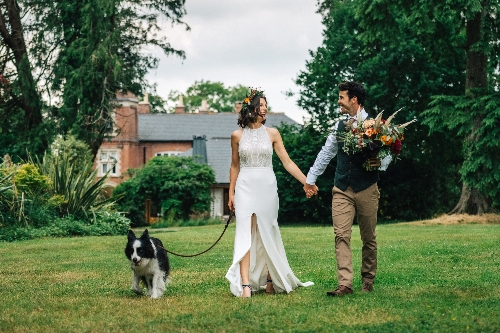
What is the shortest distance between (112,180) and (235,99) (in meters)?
35.6

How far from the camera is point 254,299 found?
8398 millimetres

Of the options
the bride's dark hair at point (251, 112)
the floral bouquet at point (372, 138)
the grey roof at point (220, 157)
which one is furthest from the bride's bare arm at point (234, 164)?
the grey roof at point (220, 157)

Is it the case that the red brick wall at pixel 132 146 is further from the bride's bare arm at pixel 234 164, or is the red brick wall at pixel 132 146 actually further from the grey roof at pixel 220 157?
the bride's bare arm at pixel 234 164

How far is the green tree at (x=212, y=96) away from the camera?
326 ft

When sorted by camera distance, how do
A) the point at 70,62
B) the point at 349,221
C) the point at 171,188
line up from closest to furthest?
the point at 349,221
the point at 70,62
the point at 171,188

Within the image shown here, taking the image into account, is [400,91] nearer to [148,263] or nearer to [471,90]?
[471,90]

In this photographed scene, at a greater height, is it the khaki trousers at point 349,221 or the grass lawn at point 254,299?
the khaki trousers at point 349,221

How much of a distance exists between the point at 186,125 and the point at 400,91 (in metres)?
33.5

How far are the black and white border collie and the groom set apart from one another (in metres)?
1.94

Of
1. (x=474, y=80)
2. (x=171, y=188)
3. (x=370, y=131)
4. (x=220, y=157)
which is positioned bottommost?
(x=370, y=131)

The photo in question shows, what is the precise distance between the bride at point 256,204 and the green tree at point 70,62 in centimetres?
2538

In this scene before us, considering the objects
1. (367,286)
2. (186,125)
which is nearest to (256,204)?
(367,286)

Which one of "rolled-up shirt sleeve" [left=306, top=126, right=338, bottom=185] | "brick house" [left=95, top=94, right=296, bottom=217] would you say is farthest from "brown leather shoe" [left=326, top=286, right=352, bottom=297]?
"brick house" [left=95, top=94, right=296, bottom=217]

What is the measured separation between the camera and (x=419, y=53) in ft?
130
